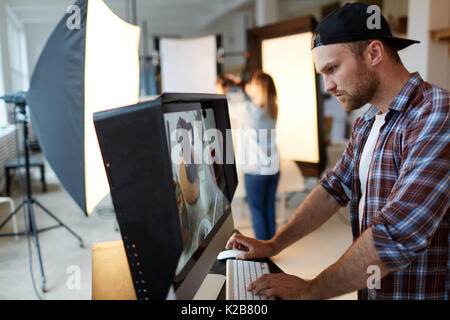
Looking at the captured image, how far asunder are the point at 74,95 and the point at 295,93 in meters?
2.92

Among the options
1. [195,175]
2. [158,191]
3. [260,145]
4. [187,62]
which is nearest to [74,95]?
[195,175]

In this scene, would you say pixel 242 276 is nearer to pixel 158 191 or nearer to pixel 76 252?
pixel 158 191

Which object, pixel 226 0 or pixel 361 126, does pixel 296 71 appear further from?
pixel 226 0

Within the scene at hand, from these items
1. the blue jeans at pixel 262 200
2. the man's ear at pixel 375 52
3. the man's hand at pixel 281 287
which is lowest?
the blue jeans at pixel 262 200

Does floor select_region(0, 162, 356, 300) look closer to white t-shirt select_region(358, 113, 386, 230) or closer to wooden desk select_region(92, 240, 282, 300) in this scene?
wooden desk select_region(92, 240, 282, 300)

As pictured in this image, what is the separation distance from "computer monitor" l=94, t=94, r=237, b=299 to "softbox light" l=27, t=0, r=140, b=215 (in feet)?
1.29

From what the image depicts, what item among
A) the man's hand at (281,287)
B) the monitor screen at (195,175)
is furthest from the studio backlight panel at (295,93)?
the man's hand at (281,287)

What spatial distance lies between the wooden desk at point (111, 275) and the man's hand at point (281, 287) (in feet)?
0.97

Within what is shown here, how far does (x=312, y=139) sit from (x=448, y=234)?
9.13 ft

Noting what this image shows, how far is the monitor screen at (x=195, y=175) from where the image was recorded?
0.70 m

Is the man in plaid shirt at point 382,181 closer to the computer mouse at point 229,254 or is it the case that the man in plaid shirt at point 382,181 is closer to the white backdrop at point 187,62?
the computer mouse at point 229,254

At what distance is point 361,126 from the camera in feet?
3.73

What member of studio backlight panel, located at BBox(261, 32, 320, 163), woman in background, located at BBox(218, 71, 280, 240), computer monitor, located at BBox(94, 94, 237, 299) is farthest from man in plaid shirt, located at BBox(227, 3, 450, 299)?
studio backlight panel, located at BBox(261, 32, 320, 163)
